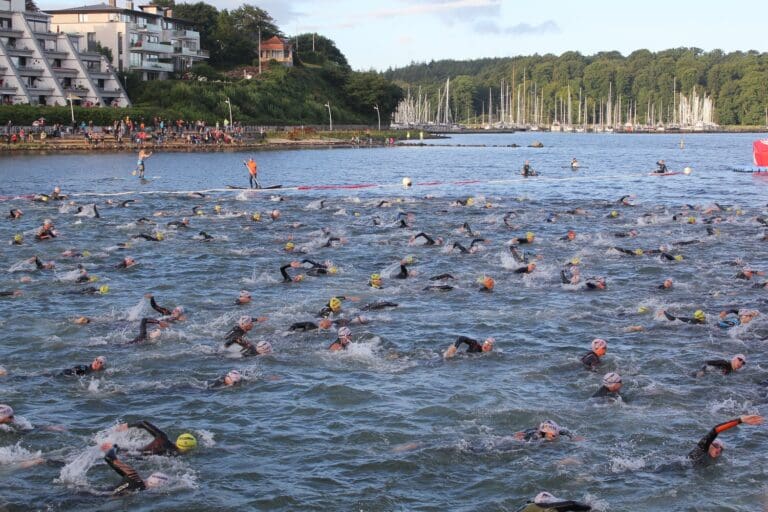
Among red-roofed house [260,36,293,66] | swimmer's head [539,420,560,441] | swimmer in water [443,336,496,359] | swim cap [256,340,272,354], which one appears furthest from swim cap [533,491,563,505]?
red-roofed house [260,36,293,66]

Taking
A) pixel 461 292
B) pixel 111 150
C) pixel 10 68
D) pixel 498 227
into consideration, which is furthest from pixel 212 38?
pixel 461 292

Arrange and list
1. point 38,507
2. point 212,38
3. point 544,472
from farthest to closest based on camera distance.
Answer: point 212,38, point 544,472, point 38,507

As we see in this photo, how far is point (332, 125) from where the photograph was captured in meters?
130

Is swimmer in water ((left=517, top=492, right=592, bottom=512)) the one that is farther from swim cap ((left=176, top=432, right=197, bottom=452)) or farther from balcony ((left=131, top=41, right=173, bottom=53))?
balcony ((left=131, top=41, right=173, bottom=53))

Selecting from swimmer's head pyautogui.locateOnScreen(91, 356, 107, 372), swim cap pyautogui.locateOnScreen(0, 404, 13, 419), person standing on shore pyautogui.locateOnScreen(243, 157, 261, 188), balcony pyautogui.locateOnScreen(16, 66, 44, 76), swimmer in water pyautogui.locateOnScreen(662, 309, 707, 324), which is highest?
balcony pyautogui.locateOnScreen(16, 66, 44, 76)

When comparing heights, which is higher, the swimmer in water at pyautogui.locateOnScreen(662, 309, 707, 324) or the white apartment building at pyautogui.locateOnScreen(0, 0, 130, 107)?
the white apartment building at pyautogui.locateOnScreen(0, 0, 130, 107)

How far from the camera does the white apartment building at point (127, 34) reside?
115 metres

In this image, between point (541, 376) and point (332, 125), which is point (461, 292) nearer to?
point (541, 376)

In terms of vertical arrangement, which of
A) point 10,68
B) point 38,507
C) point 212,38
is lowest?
point 38,507

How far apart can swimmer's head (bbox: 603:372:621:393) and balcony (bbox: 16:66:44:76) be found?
304 feet

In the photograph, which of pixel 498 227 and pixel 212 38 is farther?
pixel 212 38

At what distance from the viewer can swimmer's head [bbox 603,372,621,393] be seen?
15297 mm

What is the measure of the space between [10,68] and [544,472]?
94278 mm

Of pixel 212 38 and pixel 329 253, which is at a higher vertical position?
pixel 212 38
